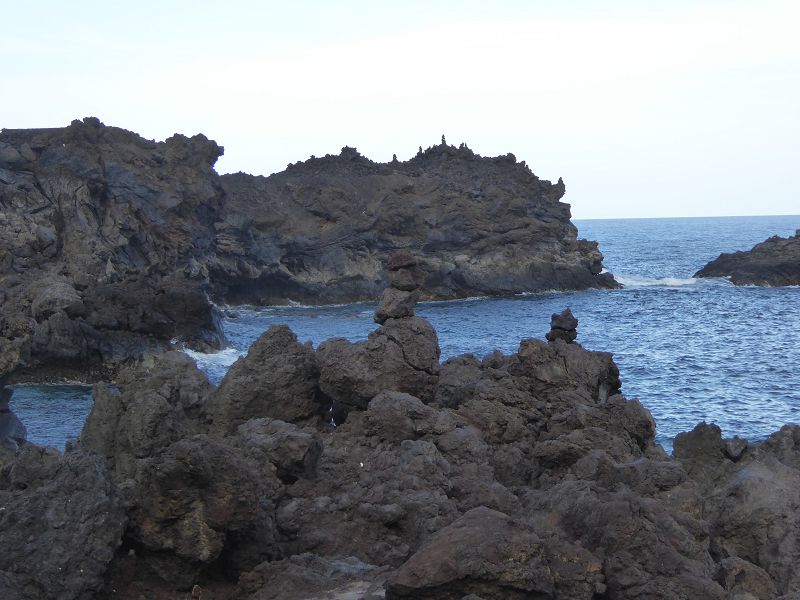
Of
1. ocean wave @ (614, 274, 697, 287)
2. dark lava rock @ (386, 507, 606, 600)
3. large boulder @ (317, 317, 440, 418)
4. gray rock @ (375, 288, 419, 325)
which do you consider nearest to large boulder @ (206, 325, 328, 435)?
large boulder @ (317, 317, 440, 418)

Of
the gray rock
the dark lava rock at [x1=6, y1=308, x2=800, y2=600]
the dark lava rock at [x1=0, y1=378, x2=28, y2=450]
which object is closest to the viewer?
the dark lava rock at [x1=6, y1=308, x2=800, y2=600]

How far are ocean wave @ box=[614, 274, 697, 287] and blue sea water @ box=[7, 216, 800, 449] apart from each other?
193 mm

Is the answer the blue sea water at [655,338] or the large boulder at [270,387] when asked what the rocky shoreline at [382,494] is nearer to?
the large boulder at [270,387]

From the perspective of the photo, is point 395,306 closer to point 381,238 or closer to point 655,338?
point 655,338

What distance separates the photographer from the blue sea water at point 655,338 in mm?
31875

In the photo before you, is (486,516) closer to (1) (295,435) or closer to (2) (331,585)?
(2) (331,585)

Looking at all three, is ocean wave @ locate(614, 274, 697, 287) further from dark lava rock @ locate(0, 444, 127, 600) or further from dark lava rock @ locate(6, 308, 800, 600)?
dark lava rock @ locate(0, 444, 127, 600)

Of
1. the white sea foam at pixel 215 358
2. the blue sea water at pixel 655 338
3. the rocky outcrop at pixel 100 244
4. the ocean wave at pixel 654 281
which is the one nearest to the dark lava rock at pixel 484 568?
the rocky outcrop at pixel 100 244

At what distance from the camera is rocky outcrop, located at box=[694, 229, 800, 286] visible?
3317 inches

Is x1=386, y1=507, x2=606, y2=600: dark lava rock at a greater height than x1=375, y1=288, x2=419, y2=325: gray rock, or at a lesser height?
lesser

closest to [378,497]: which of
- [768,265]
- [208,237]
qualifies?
[208,237]

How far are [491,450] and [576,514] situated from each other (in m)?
5.08

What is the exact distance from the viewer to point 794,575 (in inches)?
407

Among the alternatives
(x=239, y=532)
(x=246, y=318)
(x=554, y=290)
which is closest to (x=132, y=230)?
(x=246, y=318)
